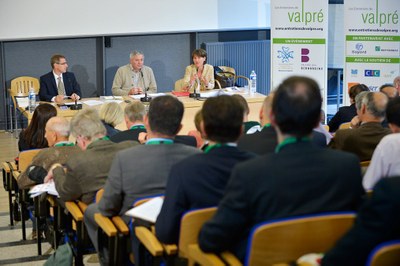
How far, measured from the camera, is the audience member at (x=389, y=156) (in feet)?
12.4

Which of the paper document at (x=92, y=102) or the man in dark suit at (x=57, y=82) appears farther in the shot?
the man in dark suit at (x=57, y=82)

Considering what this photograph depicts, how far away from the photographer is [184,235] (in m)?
3.05

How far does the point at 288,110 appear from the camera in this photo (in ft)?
8.46

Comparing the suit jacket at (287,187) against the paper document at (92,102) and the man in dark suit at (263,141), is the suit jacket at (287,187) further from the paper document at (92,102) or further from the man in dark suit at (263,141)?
the paper document at (92,102)

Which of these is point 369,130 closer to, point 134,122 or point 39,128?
point 134,122

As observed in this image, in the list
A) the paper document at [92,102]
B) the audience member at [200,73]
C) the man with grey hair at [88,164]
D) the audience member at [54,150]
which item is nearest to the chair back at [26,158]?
the audience member at [54,150]

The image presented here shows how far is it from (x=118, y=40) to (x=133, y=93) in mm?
2284

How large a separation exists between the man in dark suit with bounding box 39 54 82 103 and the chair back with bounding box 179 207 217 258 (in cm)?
574

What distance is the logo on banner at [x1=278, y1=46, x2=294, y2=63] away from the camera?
30.8 feet

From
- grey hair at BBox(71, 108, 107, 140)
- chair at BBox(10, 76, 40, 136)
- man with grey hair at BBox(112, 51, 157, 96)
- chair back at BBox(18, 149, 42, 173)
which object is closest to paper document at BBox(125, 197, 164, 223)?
grey hair at BBox(71, 108, 107, 140)

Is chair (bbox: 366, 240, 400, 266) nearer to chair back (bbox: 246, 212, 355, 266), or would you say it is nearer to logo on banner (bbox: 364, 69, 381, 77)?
chair back (bbox: 246, 212, 355, 266)

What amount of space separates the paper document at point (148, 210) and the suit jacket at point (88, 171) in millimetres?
833

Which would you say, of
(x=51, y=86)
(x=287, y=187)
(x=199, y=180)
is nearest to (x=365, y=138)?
(x=199, y=180)

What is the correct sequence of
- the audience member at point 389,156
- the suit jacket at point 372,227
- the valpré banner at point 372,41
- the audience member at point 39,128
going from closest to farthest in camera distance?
the suit jacket at point 372,227 < the audience member at point 389,156 < the audience member at point 39,128 < the valpré banner at point 372,41
